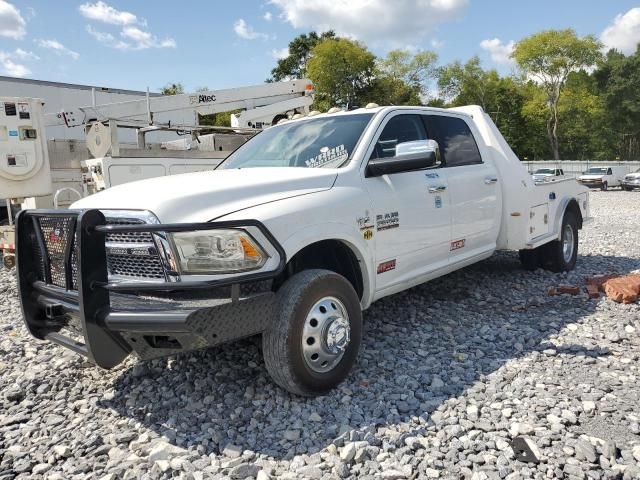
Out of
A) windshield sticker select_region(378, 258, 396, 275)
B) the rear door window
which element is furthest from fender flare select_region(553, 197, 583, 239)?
windshield sticker select_region(378, 258, 396, 275)

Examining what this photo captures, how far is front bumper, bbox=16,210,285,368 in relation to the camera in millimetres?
2725

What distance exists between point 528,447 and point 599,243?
24.1ft

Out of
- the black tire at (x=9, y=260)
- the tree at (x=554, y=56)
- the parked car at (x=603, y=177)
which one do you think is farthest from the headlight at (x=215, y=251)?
the tree at (x=554, y=56)

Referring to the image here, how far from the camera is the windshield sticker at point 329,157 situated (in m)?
3.92

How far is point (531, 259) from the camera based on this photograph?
21.7 feet

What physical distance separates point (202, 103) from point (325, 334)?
353 inches

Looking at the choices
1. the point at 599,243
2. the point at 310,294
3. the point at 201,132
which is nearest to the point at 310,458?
the point at 310,294

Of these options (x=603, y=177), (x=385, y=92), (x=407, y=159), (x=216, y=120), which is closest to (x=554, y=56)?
(x=385, y=92)

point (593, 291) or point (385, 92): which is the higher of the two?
point (385, 92)

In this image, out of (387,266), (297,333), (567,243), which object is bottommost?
(567,243)

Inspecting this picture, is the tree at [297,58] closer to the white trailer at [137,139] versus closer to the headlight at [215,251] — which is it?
the white trailer at [137,139]

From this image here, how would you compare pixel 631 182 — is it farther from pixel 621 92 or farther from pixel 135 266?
pixel 621 92

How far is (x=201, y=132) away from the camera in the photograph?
11.1 meters

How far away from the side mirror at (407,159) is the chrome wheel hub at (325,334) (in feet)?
3.40
